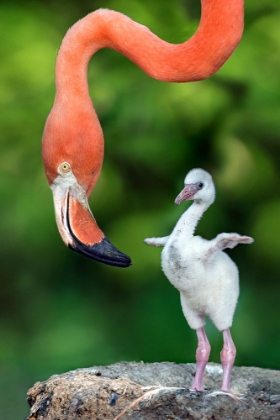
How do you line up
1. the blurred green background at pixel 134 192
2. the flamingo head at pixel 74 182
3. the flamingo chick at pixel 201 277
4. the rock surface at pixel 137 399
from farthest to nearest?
the blurred green background at pixel 134 192
the flamingo head at pixel 74 182
the flamingo chick at pixel 201 277
the rock surface at pixel 137 399

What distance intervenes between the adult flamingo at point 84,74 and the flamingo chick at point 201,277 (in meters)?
0.15

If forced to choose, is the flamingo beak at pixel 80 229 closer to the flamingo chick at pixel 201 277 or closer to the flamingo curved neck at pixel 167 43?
the flamingo chick at pixel 201 277

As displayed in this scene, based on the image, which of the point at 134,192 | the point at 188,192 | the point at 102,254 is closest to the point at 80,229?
the point at 102,254

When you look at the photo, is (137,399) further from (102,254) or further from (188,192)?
(188,192)

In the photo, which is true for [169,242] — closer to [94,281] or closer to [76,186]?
[76,186]

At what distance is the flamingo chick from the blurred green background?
1.06 metres

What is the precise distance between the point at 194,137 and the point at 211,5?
46.3 inches

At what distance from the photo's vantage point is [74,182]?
241cm

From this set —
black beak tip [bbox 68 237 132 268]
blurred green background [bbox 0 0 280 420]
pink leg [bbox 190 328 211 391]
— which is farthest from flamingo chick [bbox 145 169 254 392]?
blurred green background [bbox 0 0 280 420]

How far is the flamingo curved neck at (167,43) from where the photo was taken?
234cm

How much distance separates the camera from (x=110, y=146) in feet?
11.7

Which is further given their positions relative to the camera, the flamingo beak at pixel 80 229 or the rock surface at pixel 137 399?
the flamingo beak at pixel 80 229

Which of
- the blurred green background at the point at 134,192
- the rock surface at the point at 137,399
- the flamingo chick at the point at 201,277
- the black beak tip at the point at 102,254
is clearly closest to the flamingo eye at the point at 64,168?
the black beak tip at the point at 102,254

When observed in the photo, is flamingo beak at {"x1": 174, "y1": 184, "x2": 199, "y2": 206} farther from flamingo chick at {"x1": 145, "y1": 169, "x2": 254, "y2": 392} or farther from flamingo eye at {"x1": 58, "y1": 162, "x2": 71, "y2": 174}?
flamingo eye at {"x1": 58, "y1": 162, "x2": 71, "y2": 174}
